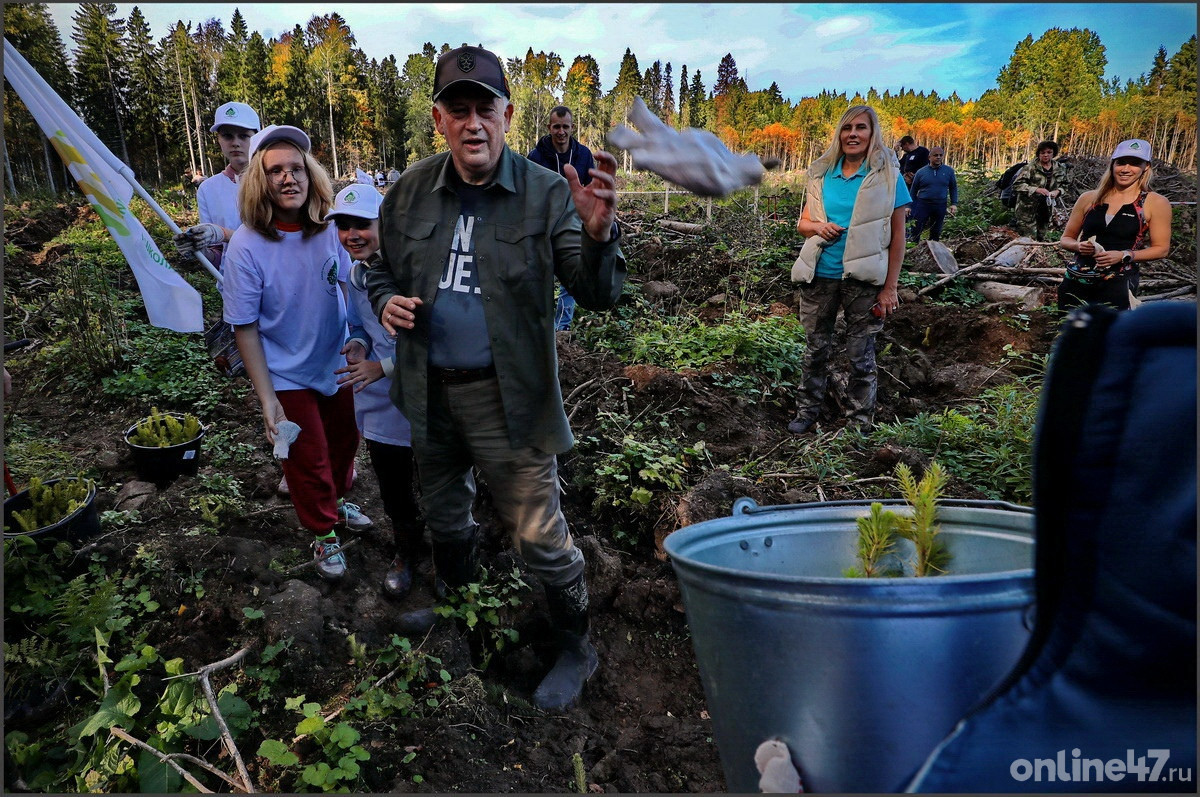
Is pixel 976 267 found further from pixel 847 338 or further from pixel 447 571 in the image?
pixel 447 571

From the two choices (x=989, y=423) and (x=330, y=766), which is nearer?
(x=330, y=766)

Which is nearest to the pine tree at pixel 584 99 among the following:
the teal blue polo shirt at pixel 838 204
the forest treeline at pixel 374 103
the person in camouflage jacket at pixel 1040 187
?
the forest treeline at pixel 374 103

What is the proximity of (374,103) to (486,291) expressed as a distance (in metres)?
57.6

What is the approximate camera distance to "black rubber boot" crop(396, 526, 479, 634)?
2.95m

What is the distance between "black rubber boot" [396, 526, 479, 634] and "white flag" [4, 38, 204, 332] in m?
1.80

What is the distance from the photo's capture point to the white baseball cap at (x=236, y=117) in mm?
3787

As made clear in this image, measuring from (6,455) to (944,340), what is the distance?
7.86 meters

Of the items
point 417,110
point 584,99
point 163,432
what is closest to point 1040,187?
point 163,432

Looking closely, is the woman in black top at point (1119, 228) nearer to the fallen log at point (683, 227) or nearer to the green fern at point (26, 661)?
the fallen log at point (683, 227)

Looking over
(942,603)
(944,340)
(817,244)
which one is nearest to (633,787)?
(942,603)

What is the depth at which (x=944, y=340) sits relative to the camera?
6902mm

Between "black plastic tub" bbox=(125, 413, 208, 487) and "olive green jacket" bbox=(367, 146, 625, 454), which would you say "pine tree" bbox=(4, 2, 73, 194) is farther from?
"olive green jacket" bbox=(367, 146, 625, 454)

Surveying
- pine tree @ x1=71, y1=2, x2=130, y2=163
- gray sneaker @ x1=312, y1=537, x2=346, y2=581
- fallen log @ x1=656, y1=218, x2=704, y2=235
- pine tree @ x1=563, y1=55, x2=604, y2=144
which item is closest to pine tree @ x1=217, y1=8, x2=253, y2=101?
pine tree @ x1=71, y1=2, x2=130, y2=163

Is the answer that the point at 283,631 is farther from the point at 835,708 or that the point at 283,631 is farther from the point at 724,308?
the point at 724,308
